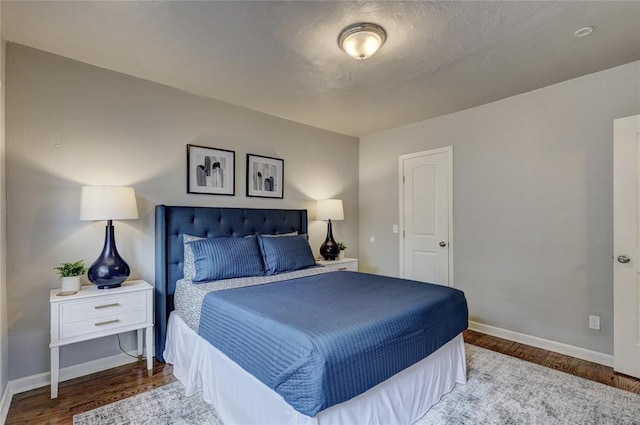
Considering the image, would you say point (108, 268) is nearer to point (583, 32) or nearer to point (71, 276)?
point (71, 276)

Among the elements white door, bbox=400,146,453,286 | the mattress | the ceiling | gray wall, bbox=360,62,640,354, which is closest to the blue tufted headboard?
the mattress

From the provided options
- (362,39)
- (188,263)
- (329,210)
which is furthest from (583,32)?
(188,263)

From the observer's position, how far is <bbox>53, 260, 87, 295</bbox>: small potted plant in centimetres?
226

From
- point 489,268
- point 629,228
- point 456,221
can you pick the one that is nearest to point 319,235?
point 456,221

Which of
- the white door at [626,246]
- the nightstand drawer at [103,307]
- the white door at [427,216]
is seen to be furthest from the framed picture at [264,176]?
the white door at [626,246]

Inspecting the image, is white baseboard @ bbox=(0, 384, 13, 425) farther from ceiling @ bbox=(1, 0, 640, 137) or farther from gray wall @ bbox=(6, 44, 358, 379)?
ceiling @ bbox=(1, 0, 640, 137)

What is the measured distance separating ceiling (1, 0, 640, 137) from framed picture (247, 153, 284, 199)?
0.76 m

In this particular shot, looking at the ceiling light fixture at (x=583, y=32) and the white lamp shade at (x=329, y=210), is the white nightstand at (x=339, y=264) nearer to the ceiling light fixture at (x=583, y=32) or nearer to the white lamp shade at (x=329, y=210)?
the white lamp shade at (x=329, y=210)

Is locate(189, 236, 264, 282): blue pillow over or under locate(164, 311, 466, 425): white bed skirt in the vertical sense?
over

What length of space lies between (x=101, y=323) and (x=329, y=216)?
8.56 ft

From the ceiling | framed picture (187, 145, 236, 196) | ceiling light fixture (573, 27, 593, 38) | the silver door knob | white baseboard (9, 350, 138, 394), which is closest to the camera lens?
the ceiling

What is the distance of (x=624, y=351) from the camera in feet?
8.21

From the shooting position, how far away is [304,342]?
1427mm

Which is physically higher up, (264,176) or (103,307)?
(264,176)
